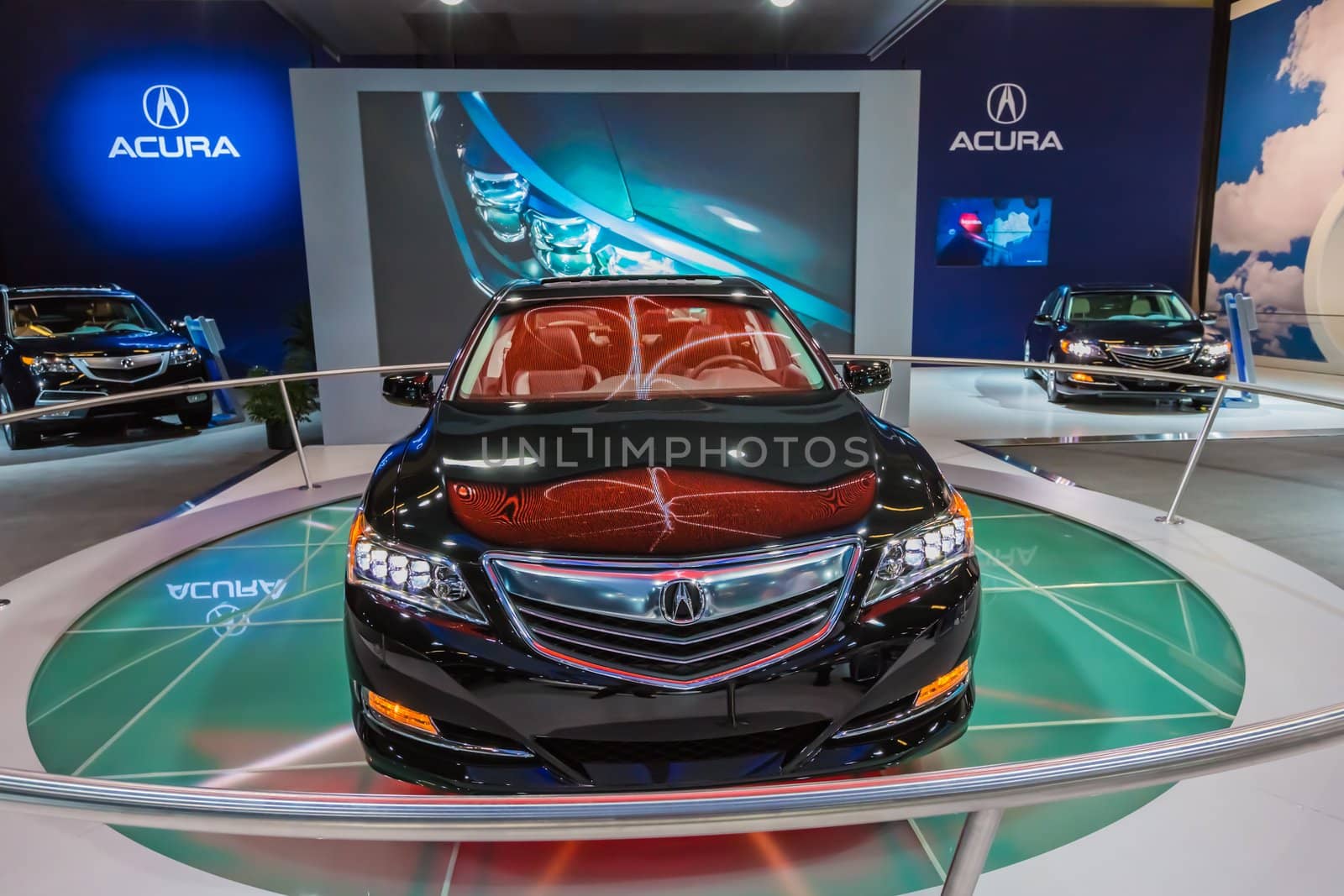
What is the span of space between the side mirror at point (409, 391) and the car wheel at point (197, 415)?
6091 mm

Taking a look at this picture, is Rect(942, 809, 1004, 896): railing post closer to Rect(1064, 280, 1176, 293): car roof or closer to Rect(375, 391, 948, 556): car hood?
Rect(375, 391, 948, 556): car hood

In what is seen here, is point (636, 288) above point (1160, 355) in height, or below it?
above

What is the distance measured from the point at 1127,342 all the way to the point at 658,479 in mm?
8186

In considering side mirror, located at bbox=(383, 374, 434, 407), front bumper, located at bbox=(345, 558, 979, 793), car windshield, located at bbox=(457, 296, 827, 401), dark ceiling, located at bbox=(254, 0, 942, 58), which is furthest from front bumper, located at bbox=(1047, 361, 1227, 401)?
front bumper, located at bbox=(345, 558, 979, 793)

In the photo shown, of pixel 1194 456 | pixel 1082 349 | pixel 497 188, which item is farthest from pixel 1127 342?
pixel 497 188

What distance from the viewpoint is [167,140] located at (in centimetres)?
1095

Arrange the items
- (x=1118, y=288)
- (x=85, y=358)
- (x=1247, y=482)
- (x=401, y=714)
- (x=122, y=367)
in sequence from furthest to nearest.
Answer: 1. (x=1118, y=288)
2. (x=122, y=367)
3. (x=85, y=358)
4. (x=1247, y=482)
5. (x=401, y=714)

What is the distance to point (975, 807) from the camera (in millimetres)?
1075

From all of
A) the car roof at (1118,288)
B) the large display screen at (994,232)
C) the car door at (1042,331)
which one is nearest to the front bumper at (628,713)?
the car door at (1042,331)

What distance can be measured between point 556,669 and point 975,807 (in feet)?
3.19

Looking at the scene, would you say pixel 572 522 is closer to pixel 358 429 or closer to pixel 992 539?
pixel 992 539

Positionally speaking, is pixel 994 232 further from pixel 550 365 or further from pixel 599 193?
pixel 550 365

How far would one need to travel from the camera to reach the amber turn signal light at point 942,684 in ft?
6.50

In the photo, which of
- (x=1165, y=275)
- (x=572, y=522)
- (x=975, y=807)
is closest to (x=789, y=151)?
(x=572, y=522)
